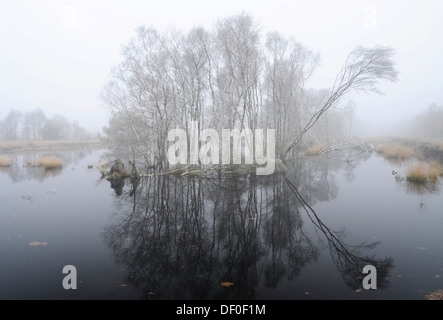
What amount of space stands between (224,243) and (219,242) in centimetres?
15

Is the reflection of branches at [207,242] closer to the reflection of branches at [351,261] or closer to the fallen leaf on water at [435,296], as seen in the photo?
the reflection of branches at [351,261]

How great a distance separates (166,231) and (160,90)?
1431 cm

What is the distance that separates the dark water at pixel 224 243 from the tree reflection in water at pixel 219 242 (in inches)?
1.3

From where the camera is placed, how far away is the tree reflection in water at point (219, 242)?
14.6 feet

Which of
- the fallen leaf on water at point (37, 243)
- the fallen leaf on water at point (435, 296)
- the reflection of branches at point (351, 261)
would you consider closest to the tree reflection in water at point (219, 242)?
the reflection of branches at point (351, 261)

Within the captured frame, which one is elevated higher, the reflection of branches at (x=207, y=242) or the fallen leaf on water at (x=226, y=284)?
the reflection of branches at (x=207, y=242)

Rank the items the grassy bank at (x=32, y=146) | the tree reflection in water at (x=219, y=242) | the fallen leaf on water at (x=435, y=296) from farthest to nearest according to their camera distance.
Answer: the grassy bank at (x=32, y=146) < the tree reflection in water at (x=219, y=242) < the fallen leaf on water at (x=435, y=296)

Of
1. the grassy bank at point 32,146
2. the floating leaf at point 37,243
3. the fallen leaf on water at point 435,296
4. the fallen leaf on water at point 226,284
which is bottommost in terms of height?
the fallen leaf on water at point 226,284

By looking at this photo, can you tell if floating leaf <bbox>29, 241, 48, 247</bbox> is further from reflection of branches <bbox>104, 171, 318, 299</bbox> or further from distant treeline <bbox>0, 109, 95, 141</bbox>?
distant treeline <bbox>0, 109, 95, 141</bbox>

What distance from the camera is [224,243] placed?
6.16m

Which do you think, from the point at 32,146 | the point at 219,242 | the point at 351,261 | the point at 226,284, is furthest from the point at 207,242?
the point at 32,146

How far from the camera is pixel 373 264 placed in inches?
197

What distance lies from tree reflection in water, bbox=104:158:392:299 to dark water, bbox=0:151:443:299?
0.03 m

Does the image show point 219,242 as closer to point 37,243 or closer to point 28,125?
point 37,243
